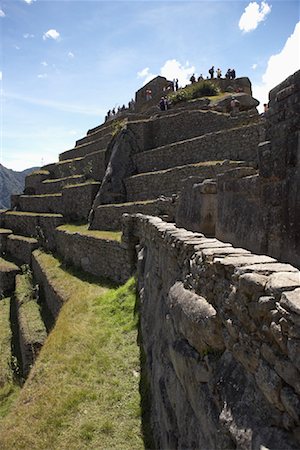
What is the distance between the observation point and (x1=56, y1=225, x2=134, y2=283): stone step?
1155 cm

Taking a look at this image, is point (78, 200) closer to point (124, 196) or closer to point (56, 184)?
point (124, 196)

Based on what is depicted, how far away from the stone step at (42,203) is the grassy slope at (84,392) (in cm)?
1603

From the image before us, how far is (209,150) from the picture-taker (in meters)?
16.2

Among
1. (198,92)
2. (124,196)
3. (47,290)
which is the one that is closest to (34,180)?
(124,196)

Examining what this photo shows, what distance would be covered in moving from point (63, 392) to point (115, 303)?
11.6 ft

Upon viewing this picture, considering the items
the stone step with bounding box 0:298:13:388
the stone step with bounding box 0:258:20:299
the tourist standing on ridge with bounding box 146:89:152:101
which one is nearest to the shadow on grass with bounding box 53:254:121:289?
the stone step with bounding box 0:298:13:388

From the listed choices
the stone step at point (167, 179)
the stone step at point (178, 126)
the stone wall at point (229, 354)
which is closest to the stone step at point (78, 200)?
the stone step at point (167, 179)

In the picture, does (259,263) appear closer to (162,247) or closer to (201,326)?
(201,326)

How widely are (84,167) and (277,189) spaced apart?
23239mm

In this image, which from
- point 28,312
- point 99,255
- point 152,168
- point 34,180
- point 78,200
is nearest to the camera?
point 99,255

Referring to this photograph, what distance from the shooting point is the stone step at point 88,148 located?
88.3 ft

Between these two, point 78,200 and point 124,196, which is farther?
point 78,200

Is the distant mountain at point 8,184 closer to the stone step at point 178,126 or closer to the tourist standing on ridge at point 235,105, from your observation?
the stone step at point 178,126

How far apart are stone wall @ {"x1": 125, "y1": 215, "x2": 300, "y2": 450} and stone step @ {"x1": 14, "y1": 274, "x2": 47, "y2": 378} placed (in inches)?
275
